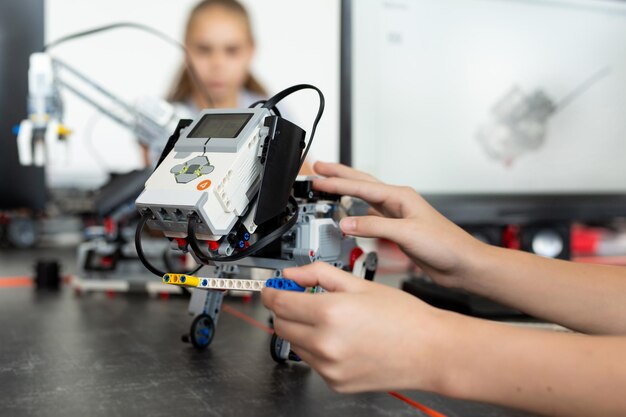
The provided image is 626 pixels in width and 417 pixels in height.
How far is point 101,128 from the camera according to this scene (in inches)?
108

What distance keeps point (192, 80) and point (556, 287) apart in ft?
7.20

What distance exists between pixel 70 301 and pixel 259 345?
649 mm

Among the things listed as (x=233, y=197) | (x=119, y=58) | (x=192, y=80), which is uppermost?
(x=119, y=58)

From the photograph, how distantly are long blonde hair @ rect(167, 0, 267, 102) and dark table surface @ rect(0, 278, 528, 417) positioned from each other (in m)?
1.51

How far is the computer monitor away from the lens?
1359mm

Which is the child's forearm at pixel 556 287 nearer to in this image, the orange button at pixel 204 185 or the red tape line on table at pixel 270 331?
the red tape line on table at pixel 270 331

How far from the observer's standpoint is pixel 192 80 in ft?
8.53

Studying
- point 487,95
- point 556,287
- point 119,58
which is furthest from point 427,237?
point 119,58

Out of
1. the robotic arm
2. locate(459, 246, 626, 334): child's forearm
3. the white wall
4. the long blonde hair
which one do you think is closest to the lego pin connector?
locate(459, 246, 626, 334): child's forearm

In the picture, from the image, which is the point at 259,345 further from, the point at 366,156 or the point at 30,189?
the point at 30,189

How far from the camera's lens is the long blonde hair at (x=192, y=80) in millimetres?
2572

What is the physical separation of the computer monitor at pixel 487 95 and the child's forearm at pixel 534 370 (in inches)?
36.6

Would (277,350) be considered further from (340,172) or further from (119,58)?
(119,58)

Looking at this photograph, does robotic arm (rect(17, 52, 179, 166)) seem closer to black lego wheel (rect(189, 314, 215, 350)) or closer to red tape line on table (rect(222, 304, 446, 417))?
red tape line on table (rect(222, 304, 446, 417))
